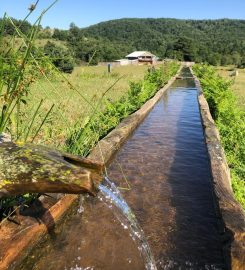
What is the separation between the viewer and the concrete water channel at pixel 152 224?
118 inches

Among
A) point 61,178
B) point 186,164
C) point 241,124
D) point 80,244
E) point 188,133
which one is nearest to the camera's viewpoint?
point 61,178

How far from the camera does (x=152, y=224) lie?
3.62 m

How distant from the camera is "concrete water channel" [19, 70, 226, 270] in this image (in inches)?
118

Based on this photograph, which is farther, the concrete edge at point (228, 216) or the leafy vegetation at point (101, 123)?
the leafy vegetation at point (101, 123)

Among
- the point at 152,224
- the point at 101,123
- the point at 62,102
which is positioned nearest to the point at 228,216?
the point at 152,224

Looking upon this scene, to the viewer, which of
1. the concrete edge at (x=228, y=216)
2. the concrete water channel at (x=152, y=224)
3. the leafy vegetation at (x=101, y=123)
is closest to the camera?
the concrete edge at (x=228, y=216)

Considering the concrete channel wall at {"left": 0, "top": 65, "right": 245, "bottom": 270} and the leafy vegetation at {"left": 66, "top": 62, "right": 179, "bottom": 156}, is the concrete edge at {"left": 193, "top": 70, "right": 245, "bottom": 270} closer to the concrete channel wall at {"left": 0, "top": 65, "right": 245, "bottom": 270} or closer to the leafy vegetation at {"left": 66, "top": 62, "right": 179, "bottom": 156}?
the concrete channel wall at {"left": 0, "top": 65, "right": 245, "bottom": 270}

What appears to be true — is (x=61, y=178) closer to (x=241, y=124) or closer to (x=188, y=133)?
(x=188, y=133)

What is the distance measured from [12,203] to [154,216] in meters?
1.58

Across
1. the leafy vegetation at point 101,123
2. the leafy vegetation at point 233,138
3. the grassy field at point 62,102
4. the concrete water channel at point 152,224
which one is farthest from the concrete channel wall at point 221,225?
the leafy vegetation at point 233,138

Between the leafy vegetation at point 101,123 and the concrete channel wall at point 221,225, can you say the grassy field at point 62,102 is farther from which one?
the concrete channel wall at point 221,225

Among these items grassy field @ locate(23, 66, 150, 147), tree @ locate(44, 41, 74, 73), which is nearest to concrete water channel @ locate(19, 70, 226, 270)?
grassy field @ locate(23, 66, 150, 147)

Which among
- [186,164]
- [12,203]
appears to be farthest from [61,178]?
[186,164]

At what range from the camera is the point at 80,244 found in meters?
3.21
